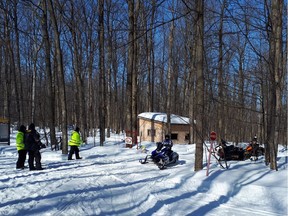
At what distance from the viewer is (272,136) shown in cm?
1216

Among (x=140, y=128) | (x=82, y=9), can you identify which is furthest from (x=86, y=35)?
(x=140, y=128)

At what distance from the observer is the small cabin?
1259 inches

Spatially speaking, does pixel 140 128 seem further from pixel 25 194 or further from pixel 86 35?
pixel 25 194

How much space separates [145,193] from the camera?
8.95 m

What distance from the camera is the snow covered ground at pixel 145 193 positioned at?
723cm

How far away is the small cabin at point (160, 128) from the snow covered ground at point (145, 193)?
19.4 meters

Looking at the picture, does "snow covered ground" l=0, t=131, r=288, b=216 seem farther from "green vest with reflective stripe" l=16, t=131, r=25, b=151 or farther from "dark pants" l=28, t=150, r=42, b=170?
"green vest with reflective stripe" l=16, t=131, r=25, b=151

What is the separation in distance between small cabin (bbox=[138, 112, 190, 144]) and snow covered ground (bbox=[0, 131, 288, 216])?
19434 mm

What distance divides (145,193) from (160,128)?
23.2 meters

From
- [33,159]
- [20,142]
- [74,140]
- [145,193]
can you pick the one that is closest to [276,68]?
[145,193]

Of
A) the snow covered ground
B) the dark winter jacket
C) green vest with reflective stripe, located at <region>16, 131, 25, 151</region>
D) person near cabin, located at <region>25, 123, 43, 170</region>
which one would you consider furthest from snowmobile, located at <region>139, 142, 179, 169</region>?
green vest with reflective stripe, located at <region>16, 131, 25, 151</region>

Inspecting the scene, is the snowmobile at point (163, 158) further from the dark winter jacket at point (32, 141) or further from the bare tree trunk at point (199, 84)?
the dark winter jacket at point (32, 141)

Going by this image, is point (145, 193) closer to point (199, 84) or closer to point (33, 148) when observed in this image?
point (199, 84)

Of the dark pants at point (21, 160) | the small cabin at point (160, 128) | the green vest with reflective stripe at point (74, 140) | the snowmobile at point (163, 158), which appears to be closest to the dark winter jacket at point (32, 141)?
the dark pants at point (21, 160)
